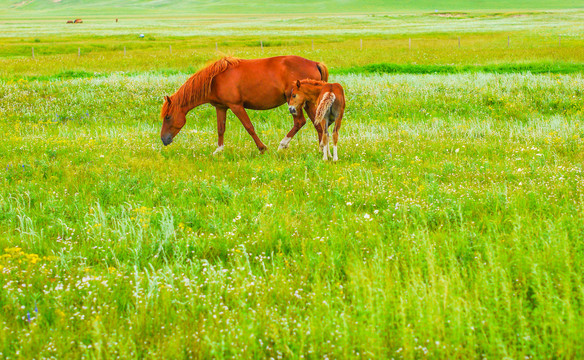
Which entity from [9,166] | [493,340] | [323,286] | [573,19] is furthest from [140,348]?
[573,19]

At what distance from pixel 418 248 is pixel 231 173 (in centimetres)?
442

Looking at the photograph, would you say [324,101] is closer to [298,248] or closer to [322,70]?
[322,70]

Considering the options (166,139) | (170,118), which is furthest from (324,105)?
(166,139)

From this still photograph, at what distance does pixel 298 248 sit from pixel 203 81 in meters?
6.32

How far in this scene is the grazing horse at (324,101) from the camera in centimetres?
927

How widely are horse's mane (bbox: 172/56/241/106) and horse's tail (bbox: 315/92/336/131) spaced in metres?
2.60

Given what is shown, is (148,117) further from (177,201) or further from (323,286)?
(323,286)

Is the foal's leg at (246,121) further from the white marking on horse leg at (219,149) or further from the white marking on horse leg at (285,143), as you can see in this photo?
the white marking on horse leg at (219,149)

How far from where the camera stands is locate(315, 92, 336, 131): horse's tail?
9.13 meters

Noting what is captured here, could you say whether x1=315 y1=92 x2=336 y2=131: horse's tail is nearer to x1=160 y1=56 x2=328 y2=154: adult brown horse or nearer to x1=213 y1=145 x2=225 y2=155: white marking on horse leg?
x1=160 y1=56 x2=328 y2=154: adult brown horse

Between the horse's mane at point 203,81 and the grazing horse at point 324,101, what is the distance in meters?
1.80

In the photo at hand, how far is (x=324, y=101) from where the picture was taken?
9.24 metres

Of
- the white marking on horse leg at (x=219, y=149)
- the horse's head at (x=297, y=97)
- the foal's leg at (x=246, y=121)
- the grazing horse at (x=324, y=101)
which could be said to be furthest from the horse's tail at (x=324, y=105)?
the white marking on horse leg at (x=219, y=149)

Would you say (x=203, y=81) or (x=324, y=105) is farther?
(x=203, y=81)
